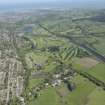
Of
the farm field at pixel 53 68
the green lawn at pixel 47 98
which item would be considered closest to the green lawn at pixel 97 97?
the farm field at pixel 53 68

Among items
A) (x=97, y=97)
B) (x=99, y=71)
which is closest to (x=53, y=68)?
A: (x=99, y=71)

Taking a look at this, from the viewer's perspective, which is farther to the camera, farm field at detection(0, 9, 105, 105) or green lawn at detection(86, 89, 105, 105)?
farm field at detection(0, 9, 105, 105)

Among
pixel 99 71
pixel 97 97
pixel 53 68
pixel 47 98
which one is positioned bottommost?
pixel 53 68

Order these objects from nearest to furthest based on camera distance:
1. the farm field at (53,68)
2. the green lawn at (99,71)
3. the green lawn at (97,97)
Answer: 1. the green lawn at (97,97)
2. the farm field at (53,68)
3. the green lawn at (99,71)

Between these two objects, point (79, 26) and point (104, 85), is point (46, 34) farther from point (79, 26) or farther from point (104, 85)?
point (104, 85)

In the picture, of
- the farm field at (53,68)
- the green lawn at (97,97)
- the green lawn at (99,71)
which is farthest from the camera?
the green lawn at (99,71)

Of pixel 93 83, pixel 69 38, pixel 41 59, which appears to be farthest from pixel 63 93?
pixel 69 38

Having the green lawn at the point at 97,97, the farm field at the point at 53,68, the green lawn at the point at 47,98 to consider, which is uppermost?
the green lawn at the point at 97,97

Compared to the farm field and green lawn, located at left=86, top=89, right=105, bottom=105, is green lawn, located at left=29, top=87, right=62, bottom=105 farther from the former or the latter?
green lawn, located at left=86, top=89, right=105, bottom=105

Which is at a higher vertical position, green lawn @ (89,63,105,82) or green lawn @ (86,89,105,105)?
green lawn @ (86,89,105,105)

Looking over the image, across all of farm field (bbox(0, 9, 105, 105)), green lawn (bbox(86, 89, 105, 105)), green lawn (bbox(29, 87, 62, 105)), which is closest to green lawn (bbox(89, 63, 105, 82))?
farm field (bbox(0, 9, 105, 105))

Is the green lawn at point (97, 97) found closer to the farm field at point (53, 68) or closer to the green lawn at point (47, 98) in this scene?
the farm field at point (53, 68)

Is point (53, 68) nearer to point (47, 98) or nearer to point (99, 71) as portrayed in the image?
point (99, 71)
